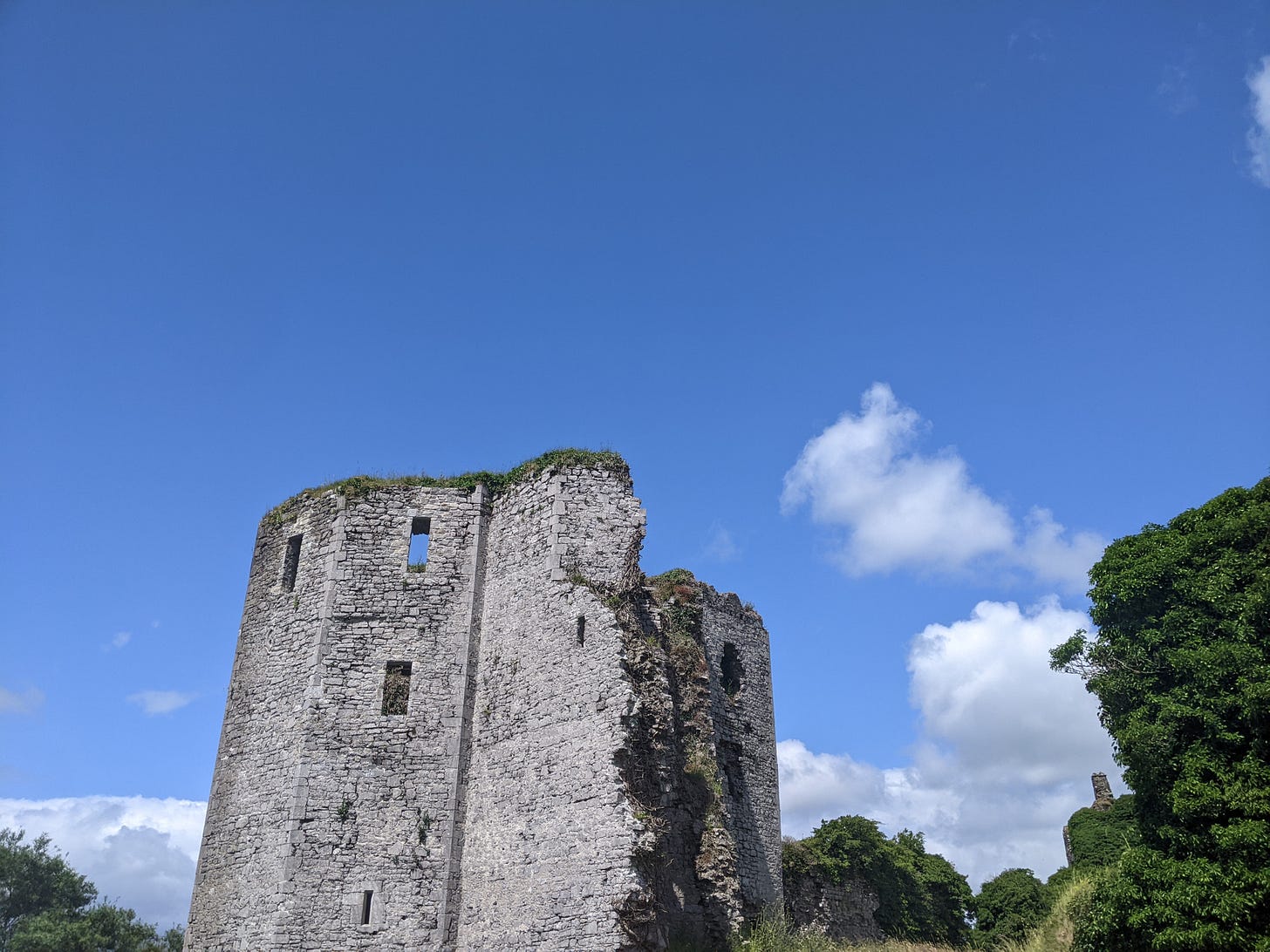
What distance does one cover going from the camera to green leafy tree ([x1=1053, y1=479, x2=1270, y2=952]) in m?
15.3

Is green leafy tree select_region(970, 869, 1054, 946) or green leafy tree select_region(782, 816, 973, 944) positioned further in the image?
green leafy tree select_region(970, 869, 1054, 946)

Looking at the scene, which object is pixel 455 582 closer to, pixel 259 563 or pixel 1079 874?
pixel 259 563

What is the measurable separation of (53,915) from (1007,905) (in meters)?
37.9

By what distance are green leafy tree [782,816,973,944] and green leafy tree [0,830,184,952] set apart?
2612 centimetres

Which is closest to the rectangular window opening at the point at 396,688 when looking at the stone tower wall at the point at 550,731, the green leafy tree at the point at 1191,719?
the stone tower wall at the point at 550,731

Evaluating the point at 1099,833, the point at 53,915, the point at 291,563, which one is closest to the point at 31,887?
the point at 53,915

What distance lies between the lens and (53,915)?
40219 mm

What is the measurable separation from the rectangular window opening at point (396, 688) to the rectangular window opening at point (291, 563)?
10.3 ft

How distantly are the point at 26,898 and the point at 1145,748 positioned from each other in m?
47.0

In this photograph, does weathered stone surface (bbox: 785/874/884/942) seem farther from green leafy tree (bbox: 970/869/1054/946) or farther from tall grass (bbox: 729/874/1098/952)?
tall grass (bbox: 729/874/1098/952)

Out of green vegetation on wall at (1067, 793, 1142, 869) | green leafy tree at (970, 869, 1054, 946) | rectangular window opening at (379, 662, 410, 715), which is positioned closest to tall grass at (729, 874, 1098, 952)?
green vegetation on wall at (1067, 793, 1142, 869)

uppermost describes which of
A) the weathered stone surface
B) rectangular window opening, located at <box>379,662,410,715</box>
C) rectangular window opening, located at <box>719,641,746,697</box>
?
rectangular window opening, located at <box>719,641,746,697</box>

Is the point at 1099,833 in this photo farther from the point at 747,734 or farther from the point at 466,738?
the point at 466,738

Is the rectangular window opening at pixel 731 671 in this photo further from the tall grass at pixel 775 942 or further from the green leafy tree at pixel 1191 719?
the tall grass at pixel 775 942
